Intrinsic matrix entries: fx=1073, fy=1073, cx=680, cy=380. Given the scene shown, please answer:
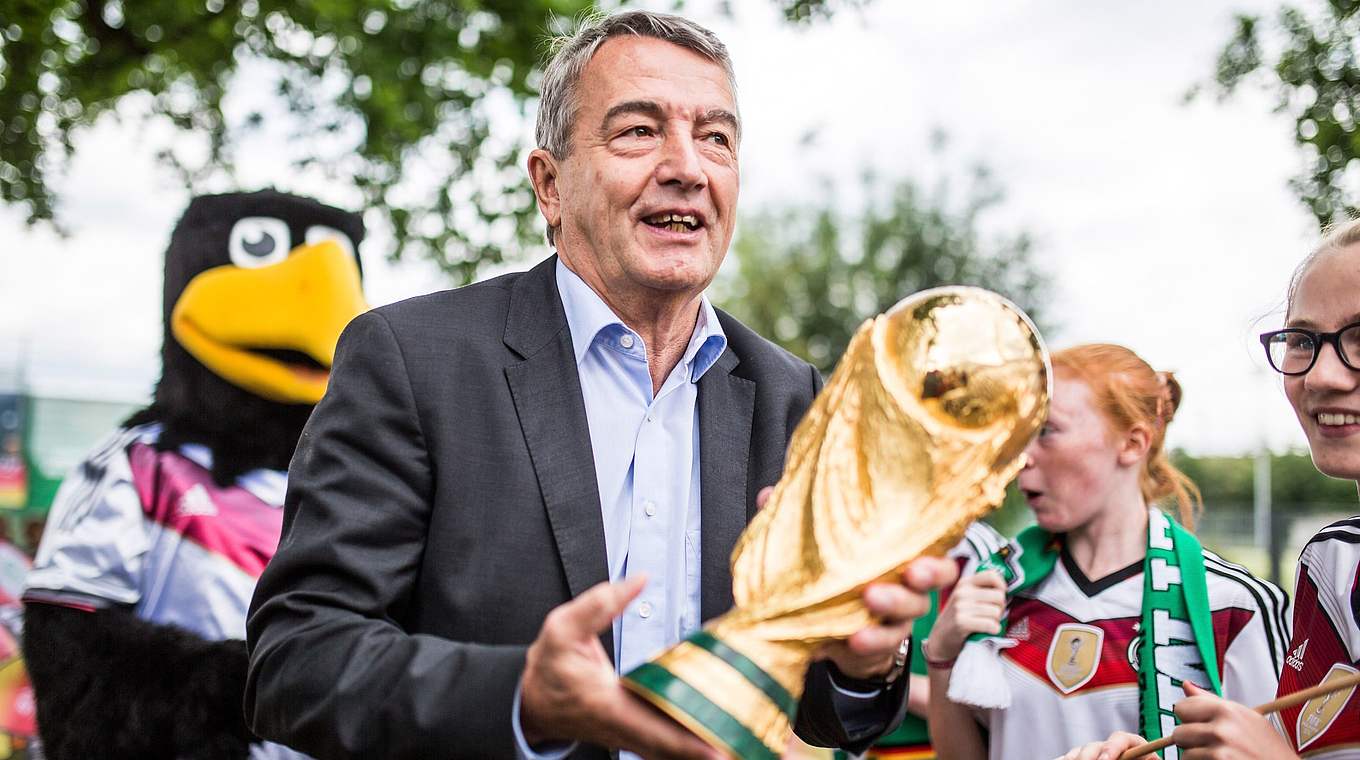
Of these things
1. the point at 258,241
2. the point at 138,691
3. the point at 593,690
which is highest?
the point at 258,241

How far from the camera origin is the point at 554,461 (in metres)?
1.67

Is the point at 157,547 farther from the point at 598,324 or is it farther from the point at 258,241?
the point at 598,324

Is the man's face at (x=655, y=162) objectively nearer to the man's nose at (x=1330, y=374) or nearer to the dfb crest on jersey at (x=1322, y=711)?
the man's nose at (x=1330, y=374)

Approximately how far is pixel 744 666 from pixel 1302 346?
130 centimetres

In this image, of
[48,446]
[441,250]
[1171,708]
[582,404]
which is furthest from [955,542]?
[48,446]

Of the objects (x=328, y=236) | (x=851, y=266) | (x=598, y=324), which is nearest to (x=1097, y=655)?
(x=598, y=324)

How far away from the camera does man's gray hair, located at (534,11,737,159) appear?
1824 mm

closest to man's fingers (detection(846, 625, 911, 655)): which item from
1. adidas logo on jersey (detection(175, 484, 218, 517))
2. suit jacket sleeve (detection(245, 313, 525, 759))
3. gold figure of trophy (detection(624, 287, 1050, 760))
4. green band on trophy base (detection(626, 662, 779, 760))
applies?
gold figure of trophy (detection(624, 287, 1050, 760))

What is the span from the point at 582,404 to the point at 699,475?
241mm

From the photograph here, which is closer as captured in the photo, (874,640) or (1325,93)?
(874,640)

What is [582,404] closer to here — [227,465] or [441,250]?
[227,465]

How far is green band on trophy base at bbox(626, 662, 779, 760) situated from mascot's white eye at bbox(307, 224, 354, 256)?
2756mm

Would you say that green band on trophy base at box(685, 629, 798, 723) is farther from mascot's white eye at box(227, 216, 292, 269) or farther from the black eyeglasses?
mascot's white eye at box(227, 216, 292, 269)

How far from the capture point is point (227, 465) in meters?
3.13
